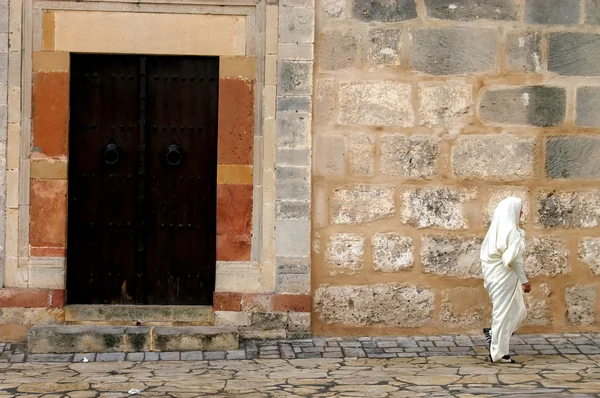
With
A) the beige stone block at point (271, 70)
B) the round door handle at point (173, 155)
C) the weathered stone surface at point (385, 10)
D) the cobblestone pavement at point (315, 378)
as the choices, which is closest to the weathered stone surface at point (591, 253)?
the cobblestone pavement at point (315, 378)

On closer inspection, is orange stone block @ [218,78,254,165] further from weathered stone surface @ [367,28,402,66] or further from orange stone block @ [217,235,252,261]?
weathered stone surface @ [367,28,402,66]

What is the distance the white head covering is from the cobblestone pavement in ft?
2.59

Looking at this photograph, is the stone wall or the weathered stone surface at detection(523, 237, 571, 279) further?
the weathered stone surface at detection(523, 237, 571, 279)

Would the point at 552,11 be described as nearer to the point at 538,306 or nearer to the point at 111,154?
the point at 538,306

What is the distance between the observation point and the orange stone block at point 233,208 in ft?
26.3

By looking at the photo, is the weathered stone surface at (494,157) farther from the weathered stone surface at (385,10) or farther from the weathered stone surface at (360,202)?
the weathered stone surface at (385,10)

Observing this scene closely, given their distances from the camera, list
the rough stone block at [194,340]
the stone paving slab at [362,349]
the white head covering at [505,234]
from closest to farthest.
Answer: the white head covering at [505,234] < the stone paving slab at [362,349] < the rough stone block at [194,340]

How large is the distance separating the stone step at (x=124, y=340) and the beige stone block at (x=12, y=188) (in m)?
1.00

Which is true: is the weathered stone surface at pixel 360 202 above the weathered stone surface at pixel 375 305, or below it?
above

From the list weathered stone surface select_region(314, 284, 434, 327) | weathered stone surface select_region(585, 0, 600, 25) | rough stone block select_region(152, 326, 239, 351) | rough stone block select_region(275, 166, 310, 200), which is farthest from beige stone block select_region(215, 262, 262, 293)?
weathered stone surface select_region(585, 0, 600, 25)

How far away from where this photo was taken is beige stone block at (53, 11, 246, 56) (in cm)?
795

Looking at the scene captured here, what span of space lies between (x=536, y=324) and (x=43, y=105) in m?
4.31

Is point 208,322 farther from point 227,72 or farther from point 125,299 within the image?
point 227,72

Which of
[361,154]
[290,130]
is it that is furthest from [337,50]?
[361,154]
